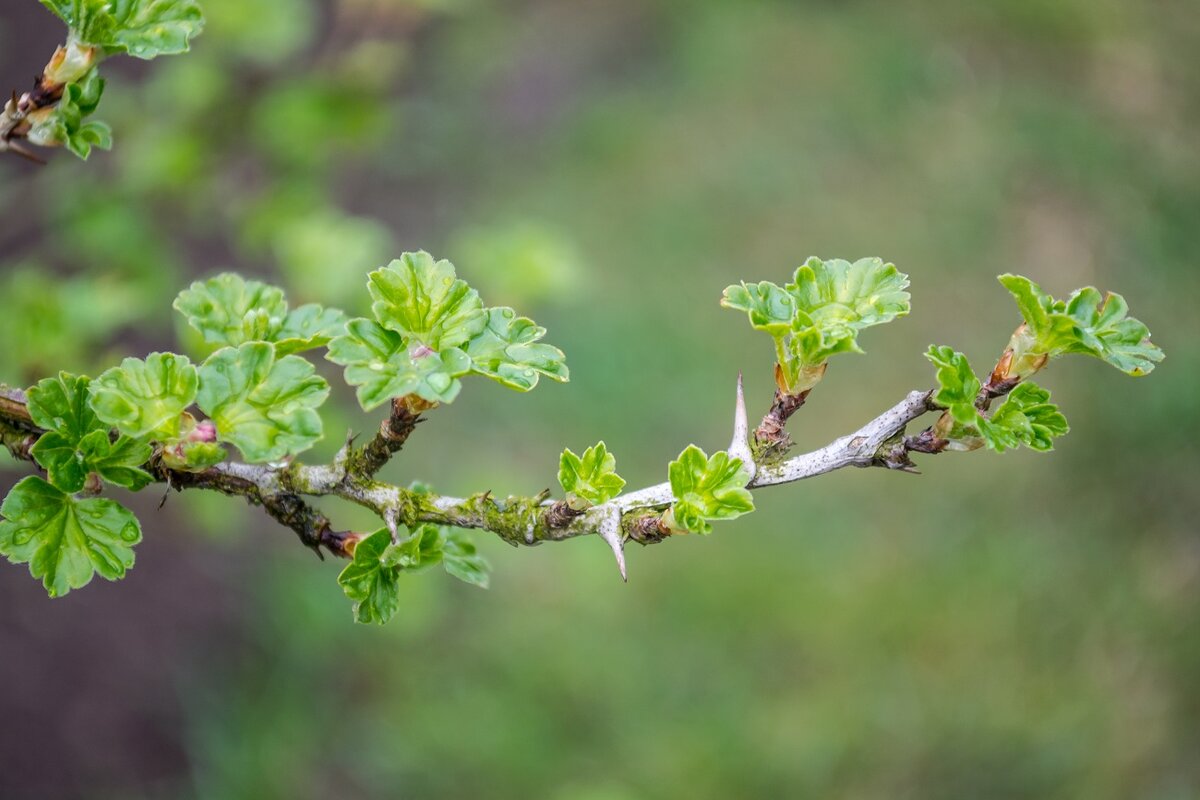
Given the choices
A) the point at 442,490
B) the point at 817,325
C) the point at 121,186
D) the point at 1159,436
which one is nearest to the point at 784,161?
the point at 1159,436

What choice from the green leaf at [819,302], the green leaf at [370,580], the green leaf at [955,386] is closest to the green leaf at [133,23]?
the green leaf at [370,580]

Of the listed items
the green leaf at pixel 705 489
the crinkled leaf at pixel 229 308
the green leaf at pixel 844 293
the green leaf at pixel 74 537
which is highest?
the green leaf at pixel 844 293

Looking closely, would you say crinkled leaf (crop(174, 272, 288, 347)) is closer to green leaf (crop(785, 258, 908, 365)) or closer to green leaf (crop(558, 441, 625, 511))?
green leaf (crop(558, 441, 625, 511))

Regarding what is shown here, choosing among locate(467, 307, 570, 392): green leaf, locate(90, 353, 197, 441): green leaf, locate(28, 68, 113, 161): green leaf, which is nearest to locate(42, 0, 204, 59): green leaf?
locate(28, 68, 113, 161): green leaf

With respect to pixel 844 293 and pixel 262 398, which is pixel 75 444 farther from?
pixel 844 293

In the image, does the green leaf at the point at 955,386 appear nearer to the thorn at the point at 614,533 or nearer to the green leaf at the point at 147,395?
the thorn at the point at 614,533
